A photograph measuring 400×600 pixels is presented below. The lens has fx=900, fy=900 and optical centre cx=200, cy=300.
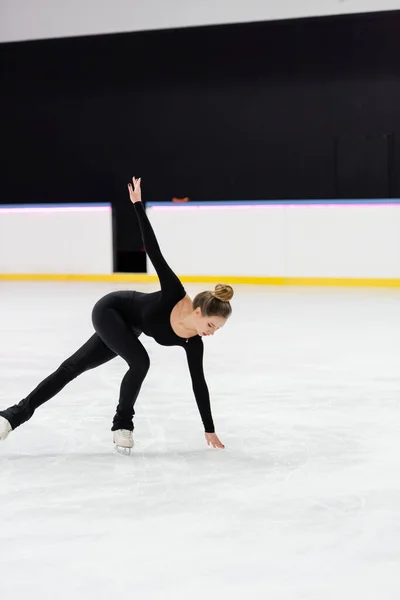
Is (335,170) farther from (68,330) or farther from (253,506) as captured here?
(253,506)

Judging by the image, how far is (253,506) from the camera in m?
2.79

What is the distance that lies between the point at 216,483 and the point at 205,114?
36.5ft

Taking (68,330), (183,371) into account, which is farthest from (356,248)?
(183,371)

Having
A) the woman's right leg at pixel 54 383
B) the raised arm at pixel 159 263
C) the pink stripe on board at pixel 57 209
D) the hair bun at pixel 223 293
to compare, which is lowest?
the woman's right leg at pixel 54 383

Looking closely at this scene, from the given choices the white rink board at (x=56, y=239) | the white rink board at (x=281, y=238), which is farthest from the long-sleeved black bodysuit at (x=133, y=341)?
the white rink board at (x=56, y=239)

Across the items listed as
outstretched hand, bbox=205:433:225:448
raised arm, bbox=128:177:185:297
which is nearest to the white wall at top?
raised arm, bbox=128:177:185:297

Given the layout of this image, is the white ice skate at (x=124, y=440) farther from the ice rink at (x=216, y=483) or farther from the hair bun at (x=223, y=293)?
the hair bun at (x=223, y=293)

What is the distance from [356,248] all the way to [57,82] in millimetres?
6314

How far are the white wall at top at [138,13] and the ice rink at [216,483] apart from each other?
6955mm

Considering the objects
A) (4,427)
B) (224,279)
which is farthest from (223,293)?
(224,279)

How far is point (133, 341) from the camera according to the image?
329cm

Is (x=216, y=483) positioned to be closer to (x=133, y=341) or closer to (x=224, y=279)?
(x=133, y=341)

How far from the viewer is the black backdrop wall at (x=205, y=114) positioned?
12.8 metres

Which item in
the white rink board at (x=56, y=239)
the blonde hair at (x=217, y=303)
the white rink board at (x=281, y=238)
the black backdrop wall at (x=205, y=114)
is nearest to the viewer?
the blonde hair at (x=217, y=303)
